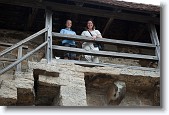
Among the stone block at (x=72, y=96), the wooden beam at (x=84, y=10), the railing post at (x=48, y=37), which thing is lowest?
the stone block at (x=72, y=96)

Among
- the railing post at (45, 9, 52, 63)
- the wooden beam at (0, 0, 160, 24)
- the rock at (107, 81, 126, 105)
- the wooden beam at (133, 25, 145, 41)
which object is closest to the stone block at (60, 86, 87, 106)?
the railing post at (45, 9, 52, 63)

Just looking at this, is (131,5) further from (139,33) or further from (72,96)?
(72,96)

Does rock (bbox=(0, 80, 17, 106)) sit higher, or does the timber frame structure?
the timber frame structure

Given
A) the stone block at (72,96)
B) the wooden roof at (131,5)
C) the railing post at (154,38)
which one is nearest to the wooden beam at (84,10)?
the railing post at (154,38)

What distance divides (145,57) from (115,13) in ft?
3.88

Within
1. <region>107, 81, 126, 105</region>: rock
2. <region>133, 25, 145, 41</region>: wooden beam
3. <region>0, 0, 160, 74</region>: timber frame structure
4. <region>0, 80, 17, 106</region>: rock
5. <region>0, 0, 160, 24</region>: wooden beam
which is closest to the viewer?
<region>0, 80, 17, 106</region>: rock

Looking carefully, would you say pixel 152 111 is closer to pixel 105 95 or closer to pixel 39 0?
pixel 105 95

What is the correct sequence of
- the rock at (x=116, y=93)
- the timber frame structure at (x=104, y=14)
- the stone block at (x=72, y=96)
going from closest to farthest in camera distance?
the stone block at (x=72, y=96), the rock at (x=116, y=93), the timber frame structure at (x=104, y=14)

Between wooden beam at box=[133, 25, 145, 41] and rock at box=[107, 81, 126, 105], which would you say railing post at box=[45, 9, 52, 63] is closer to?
rock at box=[107, 81, 126, 105]

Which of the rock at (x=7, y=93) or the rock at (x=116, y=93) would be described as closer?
the rock at (x=7, y=93)

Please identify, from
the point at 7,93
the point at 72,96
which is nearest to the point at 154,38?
the point at 72,96

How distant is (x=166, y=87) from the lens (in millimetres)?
6121

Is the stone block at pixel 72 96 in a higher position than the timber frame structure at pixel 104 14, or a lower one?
lower

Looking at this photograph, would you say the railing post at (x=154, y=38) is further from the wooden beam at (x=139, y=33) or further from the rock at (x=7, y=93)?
the rock at (x=7, y=93)
